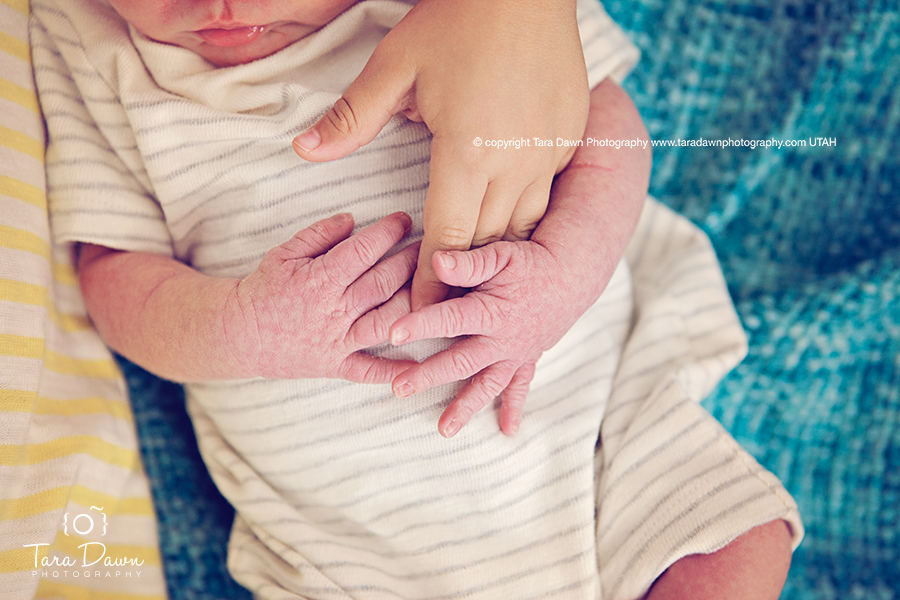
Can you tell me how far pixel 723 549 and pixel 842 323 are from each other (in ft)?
1.71

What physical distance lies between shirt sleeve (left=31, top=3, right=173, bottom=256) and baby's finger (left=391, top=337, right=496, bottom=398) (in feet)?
1.49

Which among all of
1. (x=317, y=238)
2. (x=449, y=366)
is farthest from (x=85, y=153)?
(x=449, y=366)

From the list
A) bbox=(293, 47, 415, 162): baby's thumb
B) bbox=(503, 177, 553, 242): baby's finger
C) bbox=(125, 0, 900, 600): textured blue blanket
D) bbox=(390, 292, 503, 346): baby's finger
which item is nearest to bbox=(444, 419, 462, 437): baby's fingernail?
bbox=(390, 292, 503, 346): baby's finger

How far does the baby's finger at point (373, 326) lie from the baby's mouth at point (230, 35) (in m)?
0.38

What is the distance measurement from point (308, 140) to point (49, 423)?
52cm

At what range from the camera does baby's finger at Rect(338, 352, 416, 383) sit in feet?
2.45

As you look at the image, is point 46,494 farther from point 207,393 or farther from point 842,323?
point 842,323

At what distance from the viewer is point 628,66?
37.3 inches

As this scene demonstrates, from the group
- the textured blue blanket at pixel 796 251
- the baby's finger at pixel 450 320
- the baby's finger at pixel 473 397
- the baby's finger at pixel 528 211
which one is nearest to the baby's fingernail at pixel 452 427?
the baby's finger at pixel 473 397

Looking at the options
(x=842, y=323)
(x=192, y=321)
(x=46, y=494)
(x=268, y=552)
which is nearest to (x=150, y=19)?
(x=192, y=321)

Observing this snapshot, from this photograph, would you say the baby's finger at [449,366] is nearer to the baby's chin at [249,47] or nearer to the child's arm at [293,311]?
the child's arm at [293,311]

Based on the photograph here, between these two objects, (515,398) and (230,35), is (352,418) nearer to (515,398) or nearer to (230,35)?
(515,398)

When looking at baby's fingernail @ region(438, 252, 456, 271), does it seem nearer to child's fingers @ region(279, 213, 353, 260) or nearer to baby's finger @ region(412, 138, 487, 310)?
baby's finger @ region(412, 138, 487, 310)

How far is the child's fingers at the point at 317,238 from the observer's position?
0.74m
